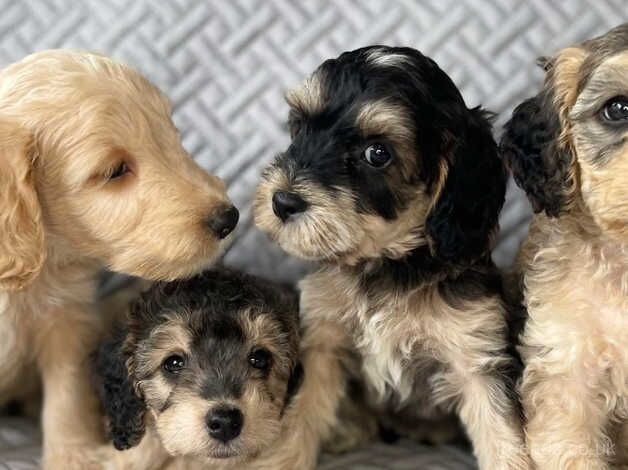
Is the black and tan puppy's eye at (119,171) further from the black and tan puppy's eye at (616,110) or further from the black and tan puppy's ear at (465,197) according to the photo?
the black and tan puppy's eye at (616,110)

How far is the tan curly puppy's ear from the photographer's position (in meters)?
2.47

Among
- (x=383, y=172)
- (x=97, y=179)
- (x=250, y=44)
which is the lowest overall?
(x=383, y=172)

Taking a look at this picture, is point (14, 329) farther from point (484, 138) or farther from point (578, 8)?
point (578, 8)

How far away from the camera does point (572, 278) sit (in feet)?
8.42

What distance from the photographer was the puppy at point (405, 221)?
2.58 meters

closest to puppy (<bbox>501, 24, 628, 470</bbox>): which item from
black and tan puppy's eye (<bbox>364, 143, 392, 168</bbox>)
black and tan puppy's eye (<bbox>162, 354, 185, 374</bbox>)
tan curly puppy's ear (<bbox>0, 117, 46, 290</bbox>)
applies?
black and tan puppy's eye (<bbox>364, 143, 392, 168</bbox>)

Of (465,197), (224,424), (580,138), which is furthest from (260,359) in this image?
(580,138)

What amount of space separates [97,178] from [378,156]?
82 cm

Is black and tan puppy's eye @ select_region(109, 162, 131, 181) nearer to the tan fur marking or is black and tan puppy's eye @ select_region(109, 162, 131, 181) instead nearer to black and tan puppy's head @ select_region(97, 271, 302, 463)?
black and tan puppy's head @ select_region(97, 271, 302, 463)

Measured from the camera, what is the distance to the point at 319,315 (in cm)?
290

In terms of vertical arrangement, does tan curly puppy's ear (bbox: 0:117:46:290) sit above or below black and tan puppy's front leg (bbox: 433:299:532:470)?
above

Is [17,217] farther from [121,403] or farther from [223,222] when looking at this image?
[121,403]

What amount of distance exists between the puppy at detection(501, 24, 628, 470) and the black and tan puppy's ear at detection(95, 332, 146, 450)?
3.87 feet

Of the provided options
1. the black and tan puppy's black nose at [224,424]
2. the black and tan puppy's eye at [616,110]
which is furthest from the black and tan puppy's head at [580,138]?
the black and tan puppy's black nose at [224,424]
